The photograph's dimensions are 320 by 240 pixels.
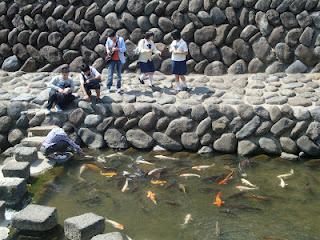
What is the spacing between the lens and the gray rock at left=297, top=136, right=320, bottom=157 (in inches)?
439

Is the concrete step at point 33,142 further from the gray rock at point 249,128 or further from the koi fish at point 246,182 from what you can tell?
the koi fish at point 246,182

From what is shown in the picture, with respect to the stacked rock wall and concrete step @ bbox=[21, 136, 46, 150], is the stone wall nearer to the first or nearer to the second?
the stacked rock wall

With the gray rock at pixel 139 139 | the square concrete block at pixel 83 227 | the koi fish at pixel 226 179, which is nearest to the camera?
the square concrete block at pixel 83 227

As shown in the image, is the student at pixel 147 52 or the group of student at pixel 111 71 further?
the student at pixel 147 52

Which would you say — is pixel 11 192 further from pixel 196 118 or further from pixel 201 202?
pixel 196 118

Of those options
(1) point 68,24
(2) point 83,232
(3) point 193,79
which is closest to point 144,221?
(2) point 83,232

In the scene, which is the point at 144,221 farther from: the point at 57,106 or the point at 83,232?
the point at 57,106

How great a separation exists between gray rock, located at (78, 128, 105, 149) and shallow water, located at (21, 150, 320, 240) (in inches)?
38.1

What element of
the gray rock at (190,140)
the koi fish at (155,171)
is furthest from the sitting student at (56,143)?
the gray rock at (190,140)

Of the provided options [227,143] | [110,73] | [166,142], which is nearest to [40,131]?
[110,73]

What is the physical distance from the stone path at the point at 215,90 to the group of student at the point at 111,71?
15.6 inches

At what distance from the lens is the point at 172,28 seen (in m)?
14.7

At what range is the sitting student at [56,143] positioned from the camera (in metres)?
11.4

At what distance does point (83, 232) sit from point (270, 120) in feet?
18.1
